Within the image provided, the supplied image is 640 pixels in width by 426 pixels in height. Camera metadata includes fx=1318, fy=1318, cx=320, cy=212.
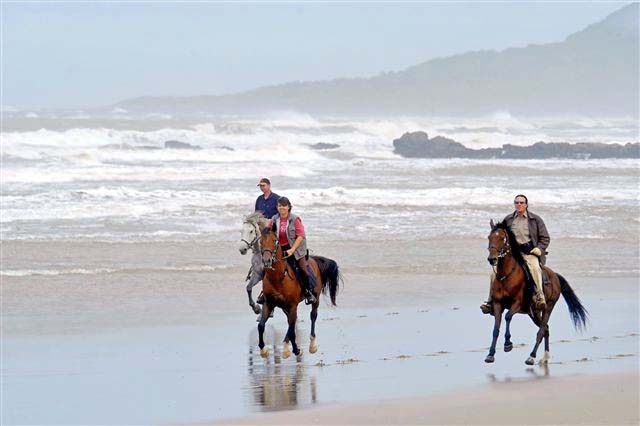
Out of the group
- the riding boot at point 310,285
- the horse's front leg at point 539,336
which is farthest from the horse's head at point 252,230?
the horse's front leg at point 539,336

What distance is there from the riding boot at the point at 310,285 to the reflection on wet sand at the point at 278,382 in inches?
25.1

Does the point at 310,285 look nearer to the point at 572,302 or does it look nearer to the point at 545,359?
the point at 545,359

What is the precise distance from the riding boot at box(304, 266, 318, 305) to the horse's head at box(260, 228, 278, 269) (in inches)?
33.3

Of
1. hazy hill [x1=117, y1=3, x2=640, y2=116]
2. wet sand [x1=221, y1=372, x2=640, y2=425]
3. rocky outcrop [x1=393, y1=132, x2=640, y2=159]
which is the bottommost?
wet sand [x1=221, y1=372, x2=640, y2=425]

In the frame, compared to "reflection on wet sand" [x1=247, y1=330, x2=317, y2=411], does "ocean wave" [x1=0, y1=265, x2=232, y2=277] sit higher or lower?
higher

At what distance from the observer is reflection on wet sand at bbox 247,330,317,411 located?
10602mm

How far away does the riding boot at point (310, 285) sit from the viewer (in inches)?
514

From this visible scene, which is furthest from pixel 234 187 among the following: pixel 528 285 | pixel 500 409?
pixel 500 409

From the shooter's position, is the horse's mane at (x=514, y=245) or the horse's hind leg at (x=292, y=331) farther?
the horse's hind leg at (x=292, y=331)

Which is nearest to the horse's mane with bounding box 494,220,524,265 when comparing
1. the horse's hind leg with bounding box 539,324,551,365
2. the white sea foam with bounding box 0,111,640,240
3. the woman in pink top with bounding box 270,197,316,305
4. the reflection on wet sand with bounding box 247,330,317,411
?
the horse's hind leg with bounding box 539,324,551,365

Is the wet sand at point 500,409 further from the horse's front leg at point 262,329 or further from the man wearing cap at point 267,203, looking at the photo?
the man wearing cap at point 267,203

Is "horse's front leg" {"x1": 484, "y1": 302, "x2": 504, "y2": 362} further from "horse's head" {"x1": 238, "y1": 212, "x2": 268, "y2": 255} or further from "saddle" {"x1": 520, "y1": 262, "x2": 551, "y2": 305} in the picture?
"horse's head" {"x1": 238, "y1": 212, "x2": 268, "y2": 255}

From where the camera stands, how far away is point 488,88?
149 m

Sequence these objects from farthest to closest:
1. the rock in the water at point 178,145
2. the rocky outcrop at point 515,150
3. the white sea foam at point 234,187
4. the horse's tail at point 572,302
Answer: the rock in the water at point 178,145
the rocky outcrop at point 515,150
the white sea foam at point 234,187
the horse's tail at point 572,302
